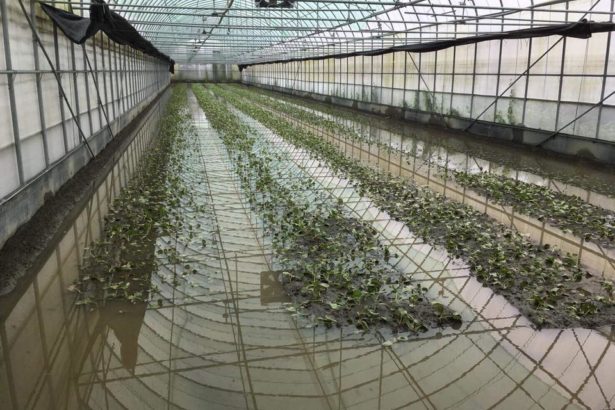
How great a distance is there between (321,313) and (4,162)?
5.14 meters

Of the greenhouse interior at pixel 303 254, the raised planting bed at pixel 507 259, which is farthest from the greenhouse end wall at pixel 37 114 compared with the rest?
the raised planting bed at pixel 507 259

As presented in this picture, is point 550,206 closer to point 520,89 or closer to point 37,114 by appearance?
point 520,89

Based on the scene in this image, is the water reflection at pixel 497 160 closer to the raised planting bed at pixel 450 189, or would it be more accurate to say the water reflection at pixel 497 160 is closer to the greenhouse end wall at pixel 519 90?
the raised planting bed at pixel 450 189

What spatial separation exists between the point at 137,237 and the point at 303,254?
2.62 metres

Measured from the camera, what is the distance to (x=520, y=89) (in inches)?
671

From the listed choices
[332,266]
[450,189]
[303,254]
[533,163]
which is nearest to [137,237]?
[303,254]

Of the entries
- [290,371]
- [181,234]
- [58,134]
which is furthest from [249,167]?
[290,371]

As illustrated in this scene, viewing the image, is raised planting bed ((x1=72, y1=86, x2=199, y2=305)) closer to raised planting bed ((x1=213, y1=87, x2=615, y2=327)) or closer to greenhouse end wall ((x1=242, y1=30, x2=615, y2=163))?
raised planting bed ((x1=213, y1=87, x2=615, y2=327))

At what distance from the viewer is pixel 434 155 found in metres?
15.4

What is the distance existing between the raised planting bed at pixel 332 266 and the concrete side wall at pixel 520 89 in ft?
27.5

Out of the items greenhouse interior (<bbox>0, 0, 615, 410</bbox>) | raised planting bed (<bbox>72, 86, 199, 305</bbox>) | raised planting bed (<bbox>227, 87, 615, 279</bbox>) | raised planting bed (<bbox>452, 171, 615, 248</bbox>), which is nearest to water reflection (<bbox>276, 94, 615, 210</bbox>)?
greenhouse interior (<bbox>0, 0, 615, 410</bbox>)

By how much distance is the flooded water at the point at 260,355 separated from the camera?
4215 millimetres

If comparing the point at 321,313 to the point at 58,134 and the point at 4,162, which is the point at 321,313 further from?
the point at 58,134

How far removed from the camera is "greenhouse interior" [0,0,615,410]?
4488 millimetres
